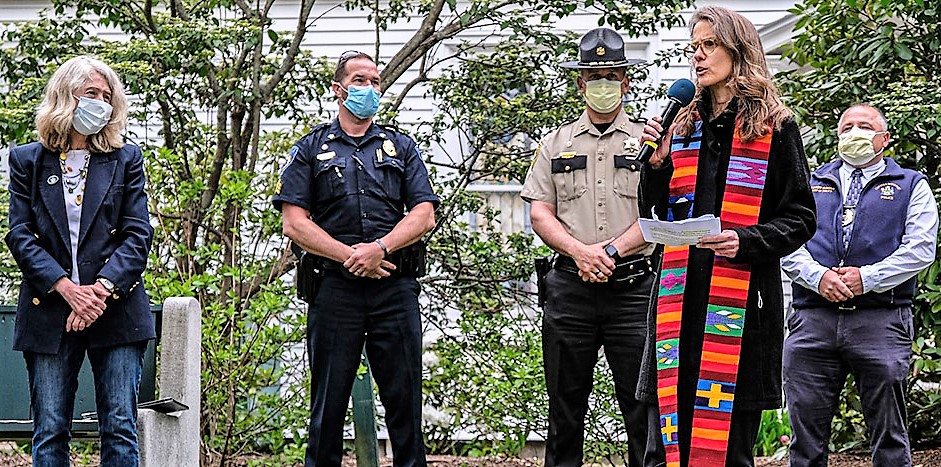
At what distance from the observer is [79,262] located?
502 cm

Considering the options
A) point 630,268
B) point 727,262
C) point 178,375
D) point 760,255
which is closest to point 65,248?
point 178,375

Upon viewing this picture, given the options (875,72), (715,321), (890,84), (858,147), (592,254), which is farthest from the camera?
(875,72)

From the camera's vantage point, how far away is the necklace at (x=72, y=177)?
5082mm

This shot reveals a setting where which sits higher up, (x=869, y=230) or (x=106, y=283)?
(x=869, y=230)

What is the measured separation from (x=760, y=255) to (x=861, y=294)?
206cm

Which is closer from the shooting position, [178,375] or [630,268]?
[630,268]

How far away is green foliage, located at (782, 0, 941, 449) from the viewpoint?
7266 mm

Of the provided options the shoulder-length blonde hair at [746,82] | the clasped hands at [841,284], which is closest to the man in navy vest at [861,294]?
the clasped hands at [841,284]

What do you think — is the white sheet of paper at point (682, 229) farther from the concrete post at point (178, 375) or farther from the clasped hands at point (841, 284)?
the concrete post at point (178, 375)

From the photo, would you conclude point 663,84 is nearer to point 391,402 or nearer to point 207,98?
point 207,98

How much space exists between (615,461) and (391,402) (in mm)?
3285

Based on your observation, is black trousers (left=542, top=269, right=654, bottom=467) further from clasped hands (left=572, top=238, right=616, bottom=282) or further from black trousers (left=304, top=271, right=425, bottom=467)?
black trousers (left=304, top=271, right=425, bottom=467)

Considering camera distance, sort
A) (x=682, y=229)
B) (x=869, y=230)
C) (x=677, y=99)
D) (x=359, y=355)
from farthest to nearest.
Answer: (x=869, y=230) < (x=359, y=355) < (x=677, y=99) < (x=682, y=229)

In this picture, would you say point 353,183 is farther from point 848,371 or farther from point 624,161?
point 848,371
